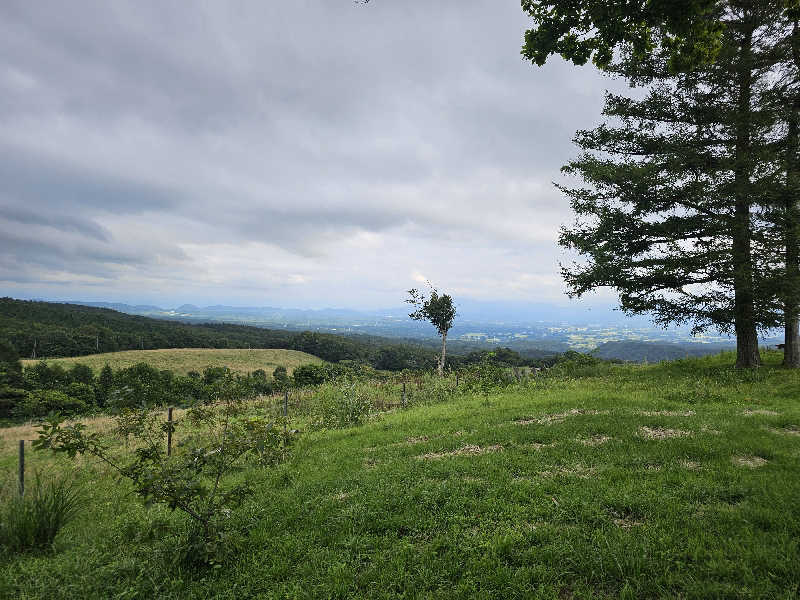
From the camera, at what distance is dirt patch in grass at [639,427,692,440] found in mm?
7375

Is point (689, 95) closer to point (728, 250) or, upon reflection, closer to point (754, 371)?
point (728, 250)

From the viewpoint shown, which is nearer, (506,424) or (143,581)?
(143,581)

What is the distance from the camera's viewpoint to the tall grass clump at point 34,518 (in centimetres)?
474

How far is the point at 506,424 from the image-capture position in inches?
367

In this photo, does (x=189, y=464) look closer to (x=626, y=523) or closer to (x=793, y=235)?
(x=626, y=523)

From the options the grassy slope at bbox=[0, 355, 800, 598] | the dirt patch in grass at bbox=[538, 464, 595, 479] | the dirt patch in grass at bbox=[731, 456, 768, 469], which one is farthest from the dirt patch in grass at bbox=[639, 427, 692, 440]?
the dirt patch in grass at bbox=[538, 464, 595, 479]

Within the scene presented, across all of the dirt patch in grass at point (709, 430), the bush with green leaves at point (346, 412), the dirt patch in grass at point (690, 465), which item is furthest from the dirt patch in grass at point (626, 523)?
the bush with green leaves at point (346, 412)

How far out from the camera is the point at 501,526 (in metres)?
4.45

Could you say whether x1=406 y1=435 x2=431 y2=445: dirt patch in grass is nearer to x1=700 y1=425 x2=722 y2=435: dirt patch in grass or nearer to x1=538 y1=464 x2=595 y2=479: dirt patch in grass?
x1=538 y1=464 x2=595 y2=479: dirt patch in grass

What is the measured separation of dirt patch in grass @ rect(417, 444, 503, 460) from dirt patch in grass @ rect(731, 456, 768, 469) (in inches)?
148

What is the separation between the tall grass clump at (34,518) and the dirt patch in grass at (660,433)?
32.8ft

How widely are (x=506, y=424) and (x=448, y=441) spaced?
6.28 ft

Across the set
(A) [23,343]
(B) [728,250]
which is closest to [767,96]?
(B) [728,250]

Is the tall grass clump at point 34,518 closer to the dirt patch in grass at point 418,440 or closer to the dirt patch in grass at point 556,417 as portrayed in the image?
the dirt patch in grass at point 418,440
